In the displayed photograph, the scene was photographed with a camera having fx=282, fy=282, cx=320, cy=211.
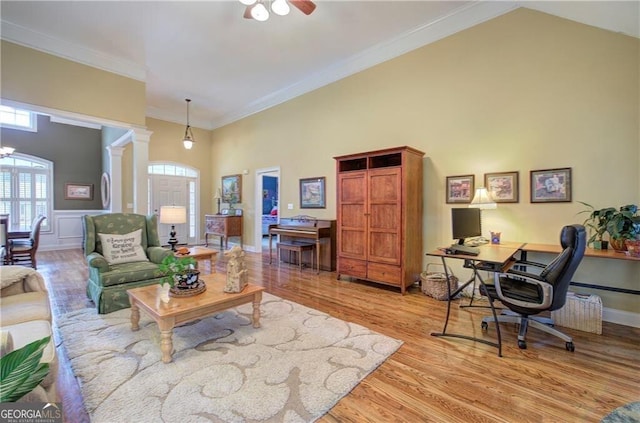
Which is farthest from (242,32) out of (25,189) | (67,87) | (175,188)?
(25,189)

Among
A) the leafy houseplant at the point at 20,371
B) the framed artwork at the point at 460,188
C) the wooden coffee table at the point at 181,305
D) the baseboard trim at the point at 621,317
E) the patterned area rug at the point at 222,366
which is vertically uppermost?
the framed artwork at the point at 460,188

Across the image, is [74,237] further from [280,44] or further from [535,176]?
[535,176]

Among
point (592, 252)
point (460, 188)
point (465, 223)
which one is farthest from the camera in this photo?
point (460, 188)

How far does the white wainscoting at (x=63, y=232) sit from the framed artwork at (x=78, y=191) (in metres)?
0.40

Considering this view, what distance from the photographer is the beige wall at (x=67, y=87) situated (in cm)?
397

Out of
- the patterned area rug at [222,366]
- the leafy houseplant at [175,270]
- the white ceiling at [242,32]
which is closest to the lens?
the patterned area rug at [222,366]

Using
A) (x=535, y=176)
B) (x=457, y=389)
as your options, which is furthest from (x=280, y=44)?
(x=457, y=389)

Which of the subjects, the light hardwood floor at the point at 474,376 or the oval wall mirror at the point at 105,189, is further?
the oval wall mirror at the point at 105,189

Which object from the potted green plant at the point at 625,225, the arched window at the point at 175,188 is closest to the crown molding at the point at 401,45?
the potted green plant at the point at 625,225

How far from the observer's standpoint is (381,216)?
4090mm

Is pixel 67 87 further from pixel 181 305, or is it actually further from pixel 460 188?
pixel 460 188

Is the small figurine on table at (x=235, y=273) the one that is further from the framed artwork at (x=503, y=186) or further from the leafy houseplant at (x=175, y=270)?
the framed artwork at (x=503, y=186)

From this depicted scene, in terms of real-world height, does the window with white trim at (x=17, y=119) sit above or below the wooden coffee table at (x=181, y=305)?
above

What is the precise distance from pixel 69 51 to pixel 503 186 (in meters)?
6.63
